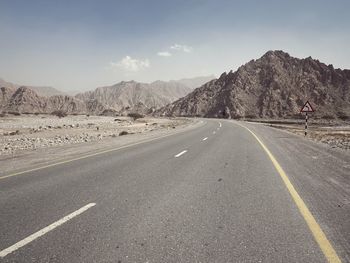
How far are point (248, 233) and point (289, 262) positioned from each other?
909mm

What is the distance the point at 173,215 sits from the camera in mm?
5535

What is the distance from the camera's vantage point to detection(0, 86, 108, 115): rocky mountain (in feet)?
586

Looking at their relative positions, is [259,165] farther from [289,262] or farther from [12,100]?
[12,100]

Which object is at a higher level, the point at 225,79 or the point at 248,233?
the point at 225,79

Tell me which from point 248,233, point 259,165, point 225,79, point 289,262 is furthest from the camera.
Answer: point 225,79

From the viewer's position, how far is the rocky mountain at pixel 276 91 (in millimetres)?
108938

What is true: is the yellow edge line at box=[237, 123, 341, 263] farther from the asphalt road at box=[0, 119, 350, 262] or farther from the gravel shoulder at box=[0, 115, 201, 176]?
the gravel shoulder at box=[0, 115, 201, 176]

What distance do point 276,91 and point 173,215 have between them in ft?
382

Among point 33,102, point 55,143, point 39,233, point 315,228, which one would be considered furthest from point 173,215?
point 33,102

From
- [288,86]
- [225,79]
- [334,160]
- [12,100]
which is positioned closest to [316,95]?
[288,86]

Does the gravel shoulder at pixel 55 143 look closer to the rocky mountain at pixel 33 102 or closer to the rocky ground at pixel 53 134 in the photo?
the rocky ground at pixel 53 134

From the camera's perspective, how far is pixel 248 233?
4.70 m

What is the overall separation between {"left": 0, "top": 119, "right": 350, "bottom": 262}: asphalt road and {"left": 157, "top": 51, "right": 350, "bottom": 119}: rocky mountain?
96598 millimetres

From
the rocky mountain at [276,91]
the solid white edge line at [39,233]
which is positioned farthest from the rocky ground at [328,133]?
the rocky mountain at [276,91]
